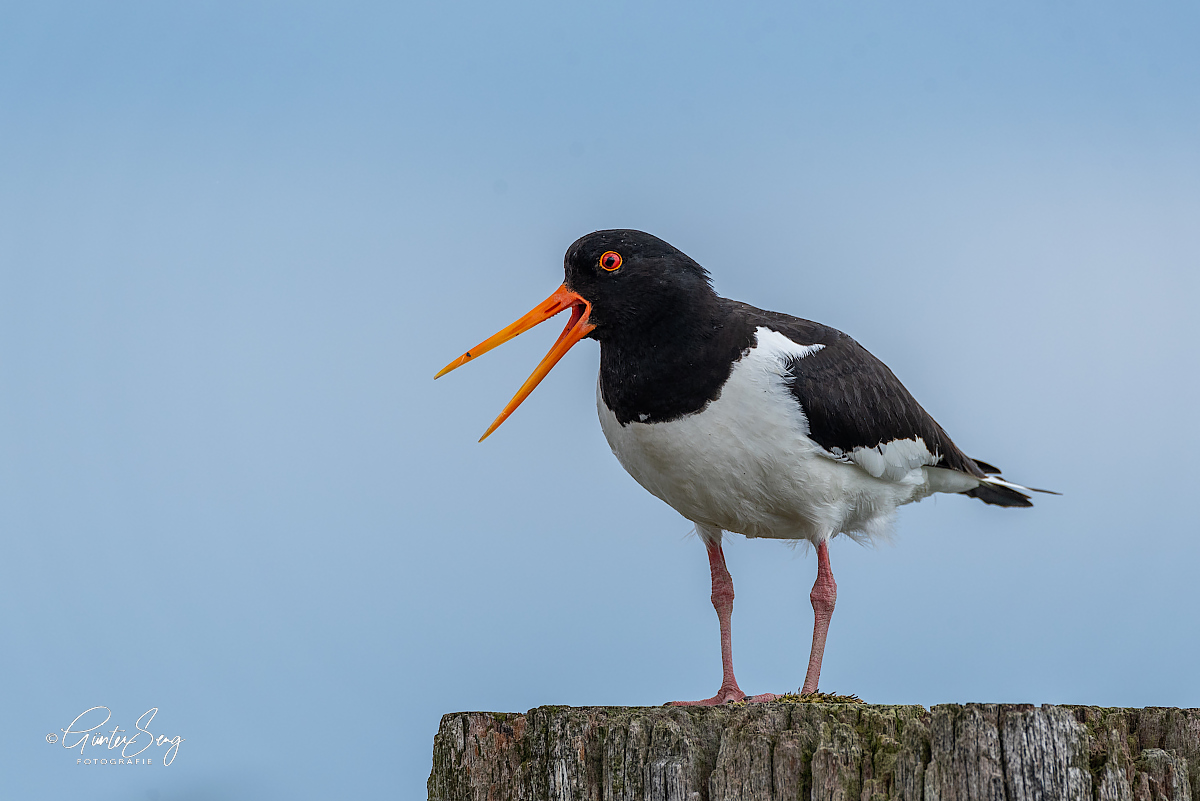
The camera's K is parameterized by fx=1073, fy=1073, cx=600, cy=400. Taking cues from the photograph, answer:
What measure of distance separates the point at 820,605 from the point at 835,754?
2.43 m

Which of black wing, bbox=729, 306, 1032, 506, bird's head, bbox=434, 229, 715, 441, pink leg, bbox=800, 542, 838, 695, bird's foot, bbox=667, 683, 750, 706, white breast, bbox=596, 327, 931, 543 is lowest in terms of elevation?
bird's foot, bbox=667, 683, 750, 706

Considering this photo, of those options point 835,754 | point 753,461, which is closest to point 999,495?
point 753,461

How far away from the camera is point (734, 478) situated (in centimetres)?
566

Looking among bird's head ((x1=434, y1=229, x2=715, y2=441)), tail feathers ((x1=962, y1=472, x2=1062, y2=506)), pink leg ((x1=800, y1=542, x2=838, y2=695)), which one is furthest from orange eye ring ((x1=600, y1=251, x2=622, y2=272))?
tail feathers ((x1=962, y1=472, x2=1062, y2=506))

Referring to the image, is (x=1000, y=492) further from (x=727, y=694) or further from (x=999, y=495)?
(x=727, y=694)

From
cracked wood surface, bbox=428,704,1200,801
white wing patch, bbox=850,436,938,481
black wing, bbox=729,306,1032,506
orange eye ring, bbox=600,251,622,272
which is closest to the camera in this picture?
cracked wood surface, bbox=428,704,1200,801

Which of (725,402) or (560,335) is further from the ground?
(560,335)

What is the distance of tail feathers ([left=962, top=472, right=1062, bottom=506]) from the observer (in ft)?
24.4

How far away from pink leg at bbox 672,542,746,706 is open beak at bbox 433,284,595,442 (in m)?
1.53

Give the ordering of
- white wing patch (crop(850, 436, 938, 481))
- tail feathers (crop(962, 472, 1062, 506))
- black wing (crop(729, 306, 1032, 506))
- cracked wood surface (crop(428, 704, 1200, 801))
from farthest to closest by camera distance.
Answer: tail feathers (crop(962, 472, 1062, 506))
white wing patch (crop(850, 436, 938, 481))
black wing (crop(729, 306, 1032, 506))
cracked wood surface (crop(428, 704, 1200, 801))

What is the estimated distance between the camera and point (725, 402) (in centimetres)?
558

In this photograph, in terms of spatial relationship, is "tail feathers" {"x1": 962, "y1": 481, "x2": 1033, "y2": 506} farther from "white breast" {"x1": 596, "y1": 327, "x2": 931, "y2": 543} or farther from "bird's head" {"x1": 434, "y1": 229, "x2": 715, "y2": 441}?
"bird's head" {"x1": 434, "y1": 229, "x2": 715, "y2": 441}

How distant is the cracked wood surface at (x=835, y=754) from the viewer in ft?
11.1

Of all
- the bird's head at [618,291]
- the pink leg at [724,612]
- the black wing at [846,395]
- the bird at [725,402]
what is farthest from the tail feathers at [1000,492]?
the bird's head at [618,291]
